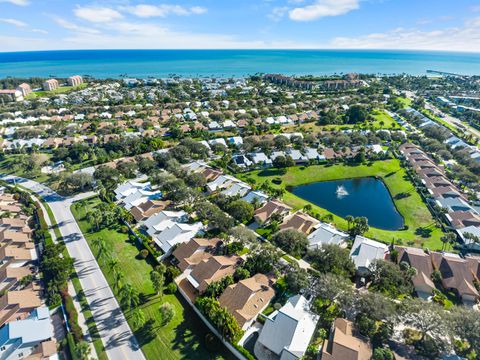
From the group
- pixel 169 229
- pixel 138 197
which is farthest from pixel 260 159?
pixel 169 229

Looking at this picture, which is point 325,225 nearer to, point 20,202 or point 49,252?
point 49,252

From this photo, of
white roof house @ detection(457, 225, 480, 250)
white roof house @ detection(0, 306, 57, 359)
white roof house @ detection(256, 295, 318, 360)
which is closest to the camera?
white roof house @ detection(256, 295, 318, 360)

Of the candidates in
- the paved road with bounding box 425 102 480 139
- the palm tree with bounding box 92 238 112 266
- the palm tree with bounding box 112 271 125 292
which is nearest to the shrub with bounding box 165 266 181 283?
the palm tree with bounding box 112 271 125 292

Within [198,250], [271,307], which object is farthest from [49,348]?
[271,307]

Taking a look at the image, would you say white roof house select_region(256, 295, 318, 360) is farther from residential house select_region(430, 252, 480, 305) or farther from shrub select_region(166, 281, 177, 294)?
residential house select_region(430, 252, 480, 305)

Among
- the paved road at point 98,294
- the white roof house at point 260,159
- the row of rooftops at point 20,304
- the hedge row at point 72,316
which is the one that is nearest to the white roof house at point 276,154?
the white roof house at point 260,159

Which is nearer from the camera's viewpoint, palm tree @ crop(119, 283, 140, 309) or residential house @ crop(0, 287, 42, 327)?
residential house @ crop(0, 287, 42, 327)
